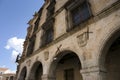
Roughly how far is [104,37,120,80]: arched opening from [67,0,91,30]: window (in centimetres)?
247

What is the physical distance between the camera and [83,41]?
6.34 meters

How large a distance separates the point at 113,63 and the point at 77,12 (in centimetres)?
392

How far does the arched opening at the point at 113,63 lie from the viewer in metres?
7.78

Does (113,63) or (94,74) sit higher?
(113,63)

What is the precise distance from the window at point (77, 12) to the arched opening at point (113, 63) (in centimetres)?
247

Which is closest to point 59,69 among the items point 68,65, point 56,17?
point 68,65

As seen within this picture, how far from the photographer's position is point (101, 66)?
17.4 ft

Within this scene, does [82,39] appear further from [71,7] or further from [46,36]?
[46,36]

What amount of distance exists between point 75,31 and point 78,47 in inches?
40.2

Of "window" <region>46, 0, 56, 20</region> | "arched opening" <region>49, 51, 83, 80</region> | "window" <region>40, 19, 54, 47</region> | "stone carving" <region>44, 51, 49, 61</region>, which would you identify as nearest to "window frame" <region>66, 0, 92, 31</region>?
"window" <region>40, 19, 54, 47</region>

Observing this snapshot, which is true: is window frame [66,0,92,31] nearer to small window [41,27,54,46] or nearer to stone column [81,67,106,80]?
small window [41,27,54,46]

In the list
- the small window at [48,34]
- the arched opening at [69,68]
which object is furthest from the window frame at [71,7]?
the small window at [48,34]

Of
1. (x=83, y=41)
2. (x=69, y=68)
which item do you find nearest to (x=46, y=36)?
(x=69, y=68)

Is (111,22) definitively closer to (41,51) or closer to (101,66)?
(101,66)
